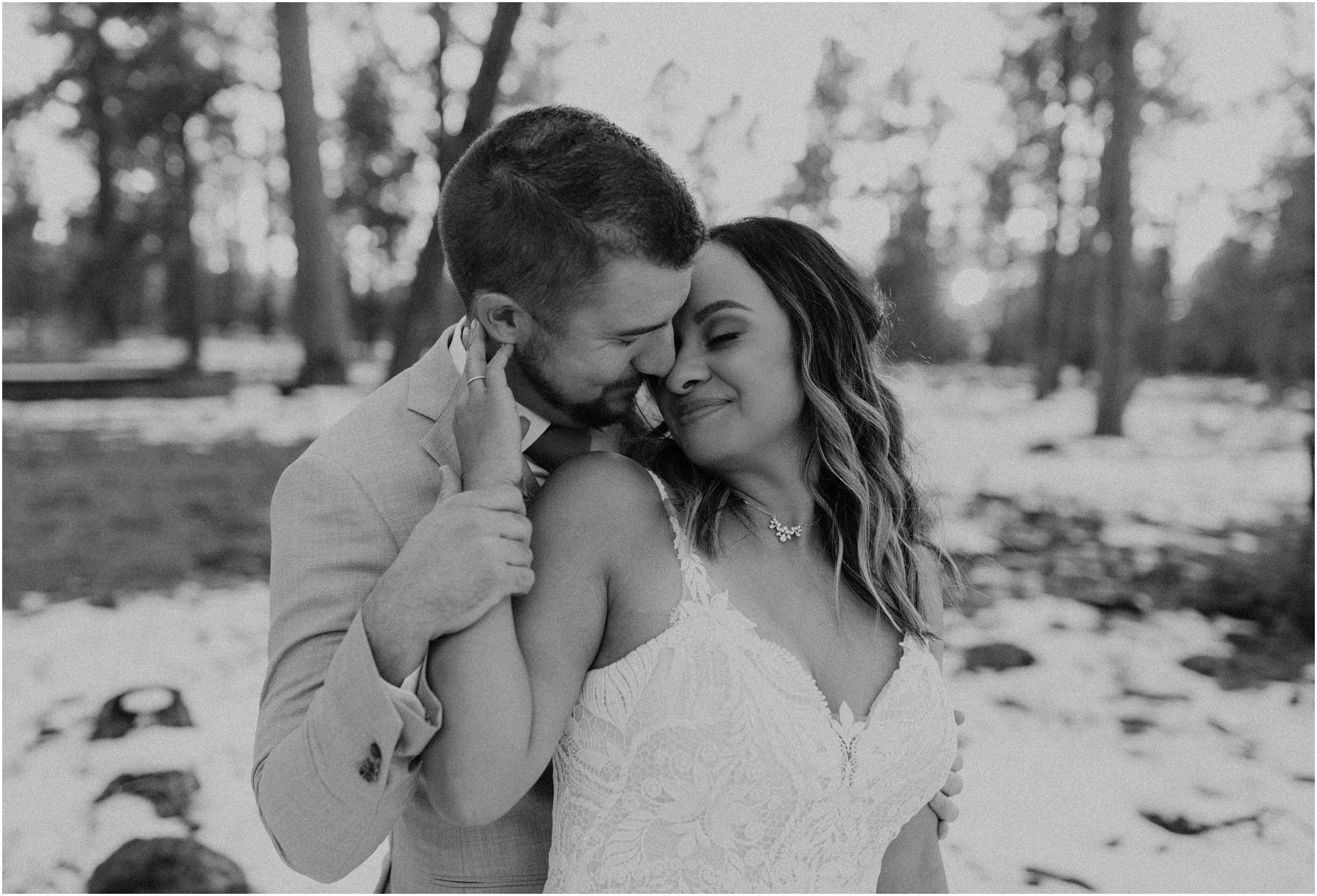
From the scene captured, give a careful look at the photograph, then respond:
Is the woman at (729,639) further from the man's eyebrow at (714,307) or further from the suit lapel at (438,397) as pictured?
the suit lapel at (438,397)

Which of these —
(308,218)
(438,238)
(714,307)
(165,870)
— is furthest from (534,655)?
(308,218)

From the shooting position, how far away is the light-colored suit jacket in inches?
56.7

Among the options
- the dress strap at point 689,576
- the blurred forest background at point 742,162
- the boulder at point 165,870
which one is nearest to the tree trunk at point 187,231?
the blurred forest background at point 742,162

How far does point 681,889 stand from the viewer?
1797 mm

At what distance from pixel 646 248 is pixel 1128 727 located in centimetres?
357

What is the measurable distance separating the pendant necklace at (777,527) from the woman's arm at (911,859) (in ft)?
2.27

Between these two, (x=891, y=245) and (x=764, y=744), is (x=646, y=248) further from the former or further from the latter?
(x=891, y=245)

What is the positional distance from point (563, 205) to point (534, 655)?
851mm

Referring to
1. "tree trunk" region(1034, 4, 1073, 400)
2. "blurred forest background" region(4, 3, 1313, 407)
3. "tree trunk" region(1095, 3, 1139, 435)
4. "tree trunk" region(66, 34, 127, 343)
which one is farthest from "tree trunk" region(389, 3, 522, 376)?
"tree trunk" region(66, 34, 127, 343)

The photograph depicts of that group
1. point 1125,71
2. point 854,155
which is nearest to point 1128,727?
point 1125,71

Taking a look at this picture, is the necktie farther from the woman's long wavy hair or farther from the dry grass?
the dry grass

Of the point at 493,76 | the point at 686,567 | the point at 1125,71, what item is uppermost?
the point at 1125,71

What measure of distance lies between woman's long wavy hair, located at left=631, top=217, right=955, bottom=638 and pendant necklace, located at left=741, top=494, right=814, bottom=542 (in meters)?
0.04

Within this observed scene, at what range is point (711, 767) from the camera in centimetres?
174
